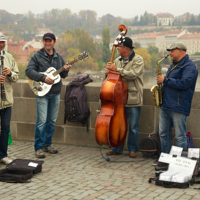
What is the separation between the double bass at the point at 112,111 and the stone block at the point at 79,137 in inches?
41.3

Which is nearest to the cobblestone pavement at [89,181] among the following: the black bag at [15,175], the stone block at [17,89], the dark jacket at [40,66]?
the black bag at [15,175]

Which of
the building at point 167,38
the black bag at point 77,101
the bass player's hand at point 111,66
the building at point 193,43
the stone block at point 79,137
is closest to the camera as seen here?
the bass player's hand at point 111,66

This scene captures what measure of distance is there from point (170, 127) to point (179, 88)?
65 cm

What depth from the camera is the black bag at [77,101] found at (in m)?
5.68

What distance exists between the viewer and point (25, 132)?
6.38m

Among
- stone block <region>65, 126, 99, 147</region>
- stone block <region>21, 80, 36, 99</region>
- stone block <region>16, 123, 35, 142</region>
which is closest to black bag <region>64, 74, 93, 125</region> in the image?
stone block <region>65, 126, 99, 147</region>

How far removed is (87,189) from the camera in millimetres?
3787

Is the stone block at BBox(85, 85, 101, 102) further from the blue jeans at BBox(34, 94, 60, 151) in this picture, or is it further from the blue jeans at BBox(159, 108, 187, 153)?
the blue jeans at BBox(159, 108, 187, 153)

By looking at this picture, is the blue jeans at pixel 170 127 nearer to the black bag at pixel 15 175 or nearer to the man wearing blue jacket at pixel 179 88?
the man wearing blue jacket at pixel 179 88

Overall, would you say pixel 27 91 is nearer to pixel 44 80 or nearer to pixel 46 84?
pixel 46 84

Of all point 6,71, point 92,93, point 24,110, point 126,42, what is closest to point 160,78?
point 126,42

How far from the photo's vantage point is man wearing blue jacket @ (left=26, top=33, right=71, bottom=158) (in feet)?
16.9

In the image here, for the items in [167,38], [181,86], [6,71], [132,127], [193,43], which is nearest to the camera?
[181,86]

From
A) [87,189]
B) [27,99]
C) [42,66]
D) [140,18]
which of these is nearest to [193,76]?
[87,189]
